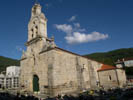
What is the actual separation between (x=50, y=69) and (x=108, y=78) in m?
14.8

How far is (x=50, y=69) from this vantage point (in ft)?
52.2

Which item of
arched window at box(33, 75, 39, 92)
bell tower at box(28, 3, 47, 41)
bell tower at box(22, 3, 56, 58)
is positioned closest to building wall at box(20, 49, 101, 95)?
arched window at box(33, 75, 39, 92)

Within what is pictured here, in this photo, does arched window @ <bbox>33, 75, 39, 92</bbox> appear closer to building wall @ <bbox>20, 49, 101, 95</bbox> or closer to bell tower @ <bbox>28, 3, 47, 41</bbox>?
building wall @ <bbox>20, 49, 101, 95</bbox>

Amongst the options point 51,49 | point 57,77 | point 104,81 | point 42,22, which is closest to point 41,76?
point 57,77

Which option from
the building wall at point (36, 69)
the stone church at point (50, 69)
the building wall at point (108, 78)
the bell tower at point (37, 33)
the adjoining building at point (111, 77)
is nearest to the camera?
the stone church at point (50, 69)

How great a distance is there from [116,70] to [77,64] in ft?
30.1

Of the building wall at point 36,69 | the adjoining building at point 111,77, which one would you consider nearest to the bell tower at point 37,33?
the building wall at point 36,69

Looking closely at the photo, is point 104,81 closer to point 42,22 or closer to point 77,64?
point 77,64

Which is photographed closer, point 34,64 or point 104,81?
point 34,64

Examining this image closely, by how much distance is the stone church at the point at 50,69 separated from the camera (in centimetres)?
1627

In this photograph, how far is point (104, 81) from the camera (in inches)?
984

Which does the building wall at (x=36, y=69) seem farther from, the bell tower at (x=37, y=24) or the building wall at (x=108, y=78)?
the building wall at (x=108, y=78)

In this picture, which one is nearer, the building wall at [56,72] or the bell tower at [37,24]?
the building wall at [56,72]

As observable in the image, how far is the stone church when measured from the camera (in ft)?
53.4
